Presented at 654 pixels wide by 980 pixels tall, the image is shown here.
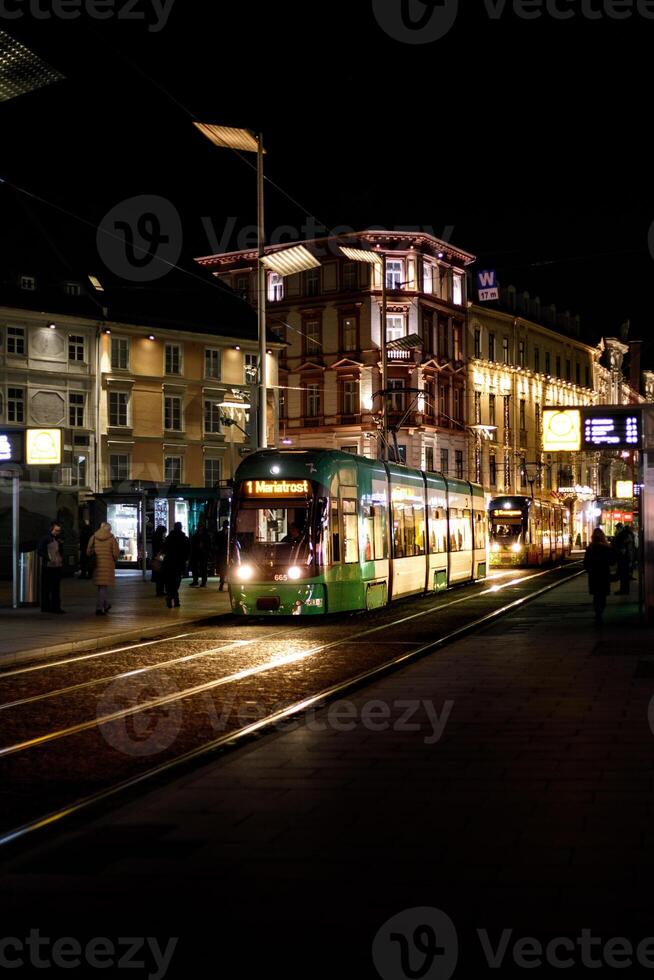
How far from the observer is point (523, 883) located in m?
6.00

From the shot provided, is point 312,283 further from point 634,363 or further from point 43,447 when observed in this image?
point 634,363

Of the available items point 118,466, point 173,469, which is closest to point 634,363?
point 173,469

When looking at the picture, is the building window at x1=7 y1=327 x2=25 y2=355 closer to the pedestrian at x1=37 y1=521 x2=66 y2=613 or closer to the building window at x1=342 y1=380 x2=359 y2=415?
the building window at x1=342 y1=380 x2=359 y2=415

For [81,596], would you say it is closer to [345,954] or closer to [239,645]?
[239,645]

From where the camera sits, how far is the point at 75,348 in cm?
6250

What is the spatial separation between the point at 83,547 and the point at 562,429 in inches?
1093

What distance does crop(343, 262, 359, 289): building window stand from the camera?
7988 centimetres

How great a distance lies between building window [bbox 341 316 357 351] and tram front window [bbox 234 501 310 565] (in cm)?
5577

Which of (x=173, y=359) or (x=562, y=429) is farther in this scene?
(x=173, y=359)

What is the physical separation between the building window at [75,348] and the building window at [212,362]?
817 centimetres

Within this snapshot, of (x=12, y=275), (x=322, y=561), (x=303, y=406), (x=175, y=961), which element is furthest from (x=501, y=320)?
(x=175, y=961)

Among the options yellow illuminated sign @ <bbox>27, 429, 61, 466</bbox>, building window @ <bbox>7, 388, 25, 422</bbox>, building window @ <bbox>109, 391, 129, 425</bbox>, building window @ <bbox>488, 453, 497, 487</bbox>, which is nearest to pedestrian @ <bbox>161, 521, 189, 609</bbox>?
yellow illuminated sign @ <bbox>27, 429, 61, 466</bbox>

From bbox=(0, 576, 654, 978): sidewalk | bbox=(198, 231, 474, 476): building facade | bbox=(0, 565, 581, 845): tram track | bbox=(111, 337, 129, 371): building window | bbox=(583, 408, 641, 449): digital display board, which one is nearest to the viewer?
bbox=(0, 576, 654, 978): sidewalk

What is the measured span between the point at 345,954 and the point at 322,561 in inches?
768
